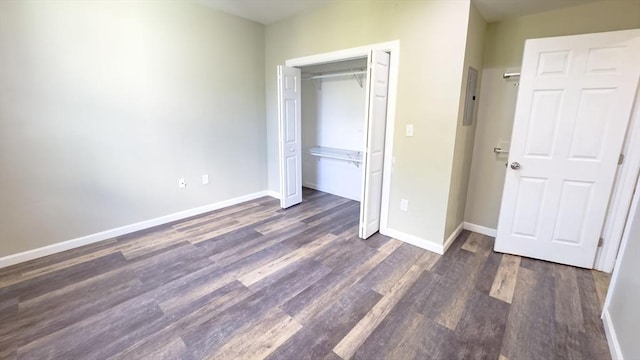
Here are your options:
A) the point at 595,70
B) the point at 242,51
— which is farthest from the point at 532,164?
the point at 242,51

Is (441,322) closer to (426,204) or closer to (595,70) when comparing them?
(426,204)

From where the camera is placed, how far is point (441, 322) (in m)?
1.90

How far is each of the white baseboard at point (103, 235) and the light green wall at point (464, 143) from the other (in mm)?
3002

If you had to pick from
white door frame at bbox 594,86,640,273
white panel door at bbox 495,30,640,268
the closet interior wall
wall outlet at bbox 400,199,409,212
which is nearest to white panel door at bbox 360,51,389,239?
wall outlet at bbox 400,199,409,212

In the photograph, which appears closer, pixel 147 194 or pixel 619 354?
pixel 619 354

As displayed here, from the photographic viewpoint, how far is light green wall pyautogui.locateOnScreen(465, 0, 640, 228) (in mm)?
2381

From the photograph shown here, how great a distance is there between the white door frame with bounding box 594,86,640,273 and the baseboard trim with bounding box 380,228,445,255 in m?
1.38

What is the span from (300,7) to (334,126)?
1.83 meters

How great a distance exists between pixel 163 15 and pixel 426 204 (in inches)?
Answer: 141

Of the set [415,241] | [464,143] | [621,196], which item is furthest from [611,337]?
[464,143]

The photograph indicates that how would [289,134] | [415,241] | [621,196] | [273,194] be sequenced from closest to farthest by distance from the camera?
[621,196]
[415,241]
[289,134]
[273,194]

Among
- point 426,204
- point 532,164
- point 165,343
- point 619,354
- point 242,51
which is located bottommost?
point 165,343

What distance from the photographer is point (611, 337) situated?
170 centimetres

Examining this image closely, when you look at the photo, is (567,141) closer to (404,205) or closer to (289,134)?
(404,205)
